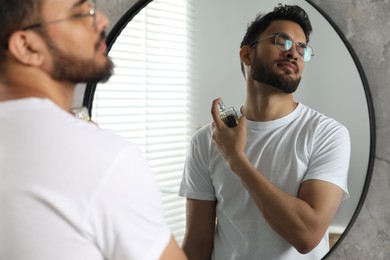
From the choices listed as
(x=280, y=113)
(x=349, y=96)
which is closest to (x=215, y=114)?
(x=280, y=113)

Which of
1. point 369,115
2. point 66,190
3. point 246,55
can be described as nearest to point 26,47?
point 66,190

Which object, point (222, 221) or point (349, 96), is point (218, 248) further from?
point (349, 96)

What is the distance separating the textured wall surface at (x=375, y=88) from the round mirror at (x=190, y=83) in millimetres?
22

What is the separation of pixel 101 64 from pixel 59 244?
0.28 metres

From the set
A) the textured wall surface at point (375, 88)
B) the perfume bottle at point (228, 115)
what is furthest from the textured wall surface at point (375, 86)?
the perfume bottle at point (228, 115)

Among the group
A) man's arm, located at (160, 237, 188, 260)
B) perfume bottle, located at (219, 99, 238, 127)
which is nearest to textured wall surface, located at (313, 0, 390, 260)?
perfume bottle, located at (219, 99, 238, 127)

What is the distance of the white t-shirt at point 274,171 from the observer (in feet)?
2.82

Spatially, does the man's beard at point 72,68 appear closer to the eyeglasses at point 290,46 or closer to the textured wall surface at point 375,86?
the eyeglasses at point 290,46

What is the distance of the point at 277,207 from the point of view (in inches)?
33.6

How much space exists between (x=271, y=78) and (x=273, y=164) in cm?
16

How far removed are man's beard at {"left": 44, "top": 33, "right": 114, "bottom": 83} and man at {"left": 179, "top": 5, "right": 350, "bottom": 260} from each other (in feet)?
1.04

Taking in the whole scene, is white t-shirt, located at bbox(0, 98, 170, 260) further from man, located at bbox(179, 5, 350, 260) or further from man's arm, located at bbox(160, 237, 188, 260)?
man, located at bbox(179, 5, 350, 260)

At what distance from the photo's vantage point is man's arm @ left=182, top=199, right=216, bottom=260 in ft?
3.12

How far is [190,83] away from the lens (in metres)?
1.01
